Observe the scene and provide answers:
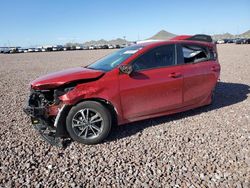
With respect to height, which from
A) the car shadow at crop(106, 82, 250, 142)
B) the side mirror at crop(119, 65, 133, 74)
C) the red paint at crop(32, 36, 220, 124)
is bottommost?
the car shadow at crop(106, 82, 250, 142)

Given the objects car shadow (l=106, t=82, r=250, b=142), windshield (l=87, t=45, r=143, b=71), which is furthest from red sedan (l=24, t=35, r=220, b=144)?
car shadow (l=106, t=82, r=250, b=142)

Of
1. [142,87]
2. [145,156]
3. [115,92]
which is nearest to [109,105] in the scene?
[115,92]

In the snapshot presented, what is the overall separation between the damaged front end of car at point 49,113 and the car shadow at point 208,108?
89 cm

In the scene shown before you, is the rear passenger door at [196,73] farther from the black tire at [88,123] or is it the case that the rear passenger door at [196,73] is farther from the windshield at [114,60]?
the black tire at [88,123]

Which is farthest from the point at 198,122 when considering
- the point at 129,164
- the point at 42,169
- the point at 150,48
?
the point at 42,169

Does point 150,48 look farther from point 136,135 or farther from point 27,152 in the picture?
point 27,152

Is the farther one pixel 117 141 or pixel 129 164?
pixel 117 141

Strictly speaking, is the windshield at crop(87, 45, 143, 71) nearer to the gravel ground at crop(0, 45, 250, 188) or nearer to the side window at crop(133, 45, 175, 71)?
the side window at crop(133, 45, 175, 71)

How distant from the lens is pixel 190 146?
439 cm

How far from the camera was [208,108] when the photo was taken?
21.1 feet

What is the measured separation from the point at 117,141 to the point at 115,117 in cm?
43

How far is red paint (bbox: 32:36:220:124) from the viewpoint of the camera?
4.55m

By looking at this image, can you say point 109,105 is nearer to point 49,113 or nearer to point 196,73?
point 49,113

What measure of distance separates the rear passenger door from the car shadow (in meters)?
0.45
